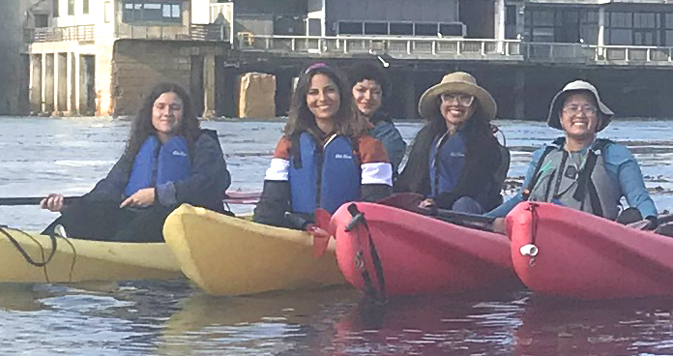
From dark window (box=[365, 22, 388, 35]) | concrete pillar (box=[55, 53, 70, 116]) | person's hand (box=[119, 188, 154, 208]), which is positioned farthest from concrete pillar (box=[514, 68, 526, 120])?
person's hand (box=[119, 188, 154, 208])

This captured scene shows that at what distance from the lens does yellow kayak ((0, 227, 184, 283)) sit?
30.0 feet

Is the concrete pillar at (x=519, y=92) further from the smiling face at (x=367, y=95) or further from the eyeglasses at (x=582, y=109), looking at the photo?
the eyeglasses at (x=582, y=109)

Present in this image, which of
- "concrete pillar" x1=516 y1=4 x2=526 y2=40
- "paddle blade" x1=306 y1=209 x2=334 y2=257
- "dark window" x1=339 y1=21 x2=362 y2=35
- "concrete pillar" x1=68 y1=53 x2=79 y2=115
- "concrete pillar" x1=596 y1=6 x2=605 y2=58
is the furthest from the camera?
"concrete pillar" x1=68 y1=53 x2=79 y2=115

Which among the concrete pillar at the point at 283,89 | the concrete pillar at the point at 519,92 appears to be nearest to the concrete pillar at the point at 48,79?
the concrete pillar at the point at 283,89

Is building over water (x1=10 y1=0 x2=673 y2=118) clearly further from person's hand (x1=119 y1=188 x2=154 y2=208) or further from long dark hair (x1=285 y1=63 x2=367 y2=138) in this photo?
long dark hair (x1=285 y1=63 x2=367 y2=138)

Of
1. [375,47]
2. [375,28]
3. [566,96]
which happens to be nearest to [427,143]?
[566,96]

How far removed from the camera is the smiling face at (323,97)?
835cm

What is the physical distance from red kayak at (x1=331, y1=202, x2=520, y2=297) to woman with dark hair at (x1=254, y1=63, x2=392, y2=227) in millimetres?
354

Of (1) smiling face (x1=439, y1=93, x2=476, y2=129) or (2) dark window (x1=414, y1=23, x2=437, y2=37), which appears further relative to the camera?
(2) dark window (x1=414, y1=23, x2=437, y2=37)

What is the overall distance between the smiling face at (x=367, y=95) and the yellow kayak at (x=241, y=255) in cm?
108

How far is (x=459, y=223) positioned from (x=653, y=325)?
1.20 meters

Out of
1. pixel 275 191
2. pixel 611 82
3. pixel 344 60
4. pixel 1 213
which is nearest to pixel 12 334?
pixel 275 191

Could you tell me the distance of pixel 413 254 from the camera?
27.6ft

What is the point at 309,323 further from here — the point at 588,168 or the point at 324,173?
the point at 588,168
